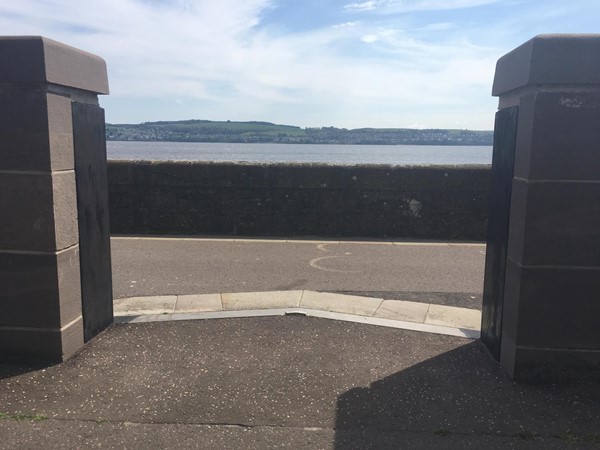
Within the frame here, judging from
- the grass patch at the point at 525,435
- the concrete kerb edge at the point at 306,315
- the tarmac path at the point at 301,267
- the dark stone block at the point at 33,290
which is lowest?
the tarmac path at the point at 301,267

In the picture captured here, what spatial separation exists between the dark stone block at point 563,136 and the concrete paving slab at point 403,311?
7.13 ft

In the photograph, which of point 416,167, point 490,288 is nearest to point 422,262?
point 416,167

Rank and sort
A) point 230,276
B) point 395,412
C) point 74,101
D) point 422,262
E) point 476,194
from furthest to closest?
point 476,194 → point 422,262 → point 230,276 → point 74,101 → point 395,412

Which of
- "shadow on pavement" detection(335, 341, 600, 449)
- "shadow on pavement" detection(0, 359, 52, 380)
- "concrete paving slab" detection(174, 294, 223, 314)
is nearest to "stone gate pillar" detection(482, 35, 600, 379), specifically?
"shadow on pavement" detection(335, 341, 600, 449)

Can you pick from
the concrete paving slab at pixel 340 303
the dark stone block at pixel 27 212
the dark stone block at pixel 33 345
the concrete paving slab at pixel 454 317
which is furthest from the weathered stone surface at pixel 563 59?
the dark stone block at pixel 33 345

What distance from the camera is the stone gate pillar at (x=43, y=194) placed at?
388cm

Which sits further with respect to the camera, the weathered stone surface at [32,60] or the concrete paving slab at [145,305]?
the concrete paving slab at [145,305]

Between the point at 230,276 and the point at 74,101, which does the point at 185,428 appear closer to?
the point at 74,101

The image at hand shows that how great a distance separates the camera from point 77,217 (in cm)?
435

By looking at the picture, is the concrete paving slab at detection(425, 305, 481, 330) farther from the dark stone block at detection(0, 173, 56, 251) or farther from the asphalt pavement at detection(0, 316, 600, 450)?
the dark stone block at detection(0, 173, 56, 251)

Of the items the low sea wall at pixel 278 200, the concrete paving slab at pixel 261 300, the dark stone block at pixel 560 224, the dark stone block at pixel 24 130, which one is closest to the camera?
the dark stone block at pixel 560 224

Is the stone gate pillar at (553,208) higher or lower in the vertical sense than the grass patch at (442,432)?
higher

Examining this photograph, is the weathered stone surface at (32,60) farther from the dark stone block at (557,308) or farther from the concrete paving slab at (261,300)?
the dark stone block at (557,308)

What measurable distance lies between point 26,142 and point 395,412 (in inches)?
123
